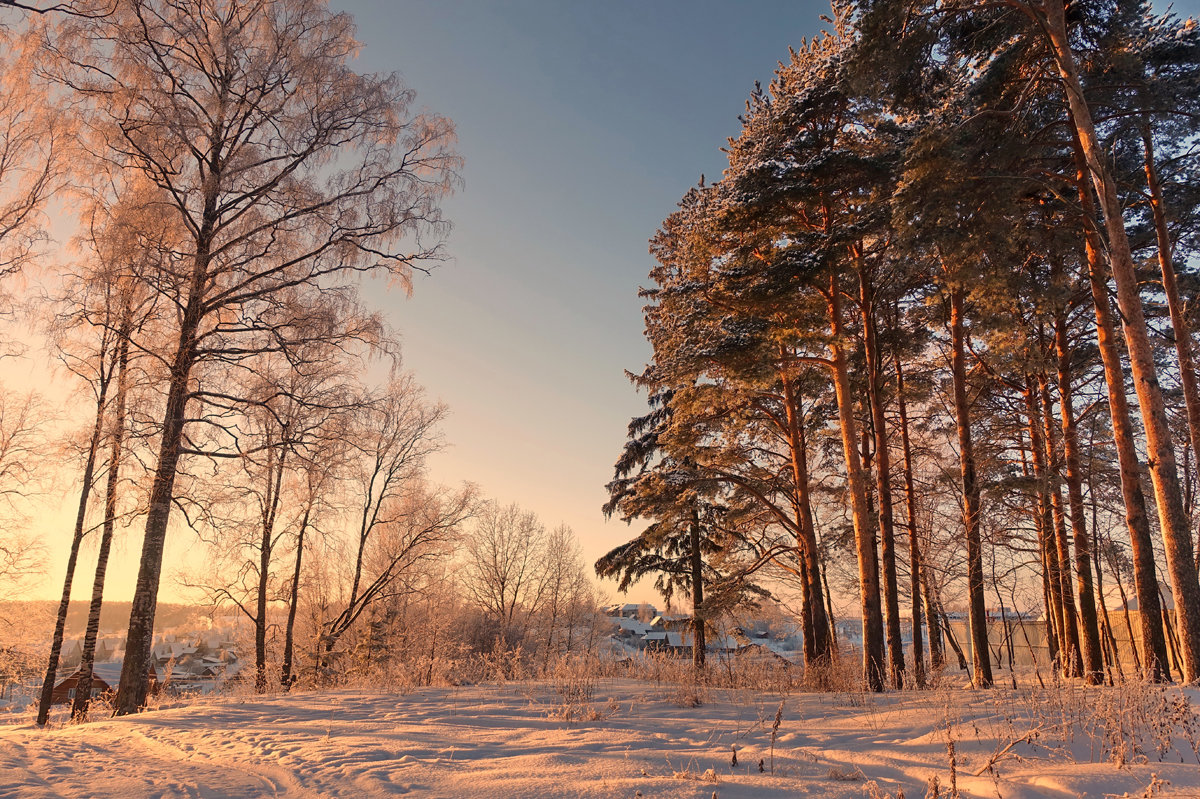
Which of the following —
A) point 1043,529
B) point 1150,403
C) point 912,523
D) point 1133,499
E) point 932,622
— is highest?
point 1150,403

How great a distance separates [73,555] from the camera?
601 inches

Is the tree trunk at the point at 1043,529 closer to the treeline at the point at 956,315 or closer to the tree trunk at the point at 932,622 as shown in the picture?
the treeline at the point at 956,315

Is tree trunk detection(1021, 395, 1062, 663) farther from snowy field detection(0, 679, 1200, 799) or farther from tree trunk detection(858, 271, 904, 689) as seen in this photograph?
snowy field detection(0, 679, 1200, 799)

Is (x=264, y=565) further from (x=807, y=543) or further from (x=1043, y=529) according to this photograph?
(x=1043, y=529)

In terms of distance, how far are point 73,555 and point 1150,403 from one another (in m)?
22.2

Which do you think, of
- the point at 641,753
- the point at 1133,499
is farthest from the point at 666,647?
the point at 641,753

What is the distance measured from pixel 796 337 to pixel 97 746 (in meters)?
12.5

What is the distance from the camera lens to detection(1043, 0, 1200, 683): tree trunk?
7777 mm

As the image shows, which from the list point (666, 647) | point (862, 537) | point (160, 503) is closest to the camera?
point (160, 503)

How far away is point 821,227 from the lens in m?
14.3

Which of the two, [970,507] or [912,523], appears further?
[912,523]

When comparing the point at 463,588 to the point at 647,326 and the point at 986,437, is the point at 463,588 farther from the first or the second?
the point at 986,437

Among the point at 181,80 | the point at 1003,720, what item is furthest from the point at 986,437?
the point at 181,80

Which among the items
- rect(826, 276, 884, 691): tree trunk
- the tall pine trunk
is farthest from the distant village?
rect(826, 276, 884, 691): tree trunk
